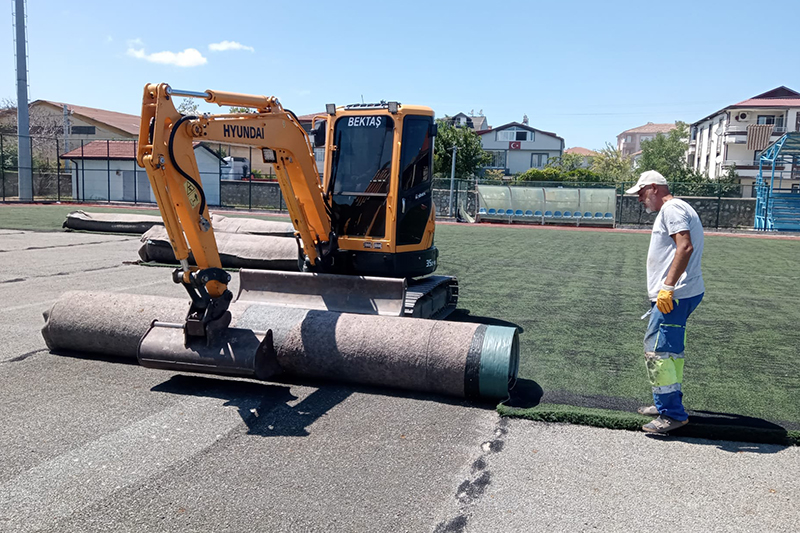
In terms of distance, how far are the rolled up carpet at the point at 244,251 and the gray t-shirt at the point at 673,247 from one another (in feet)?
27.4

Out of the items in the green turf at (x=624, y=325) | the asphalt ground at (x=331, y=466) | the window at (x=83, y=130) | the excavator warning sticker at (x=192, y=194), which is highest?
the window at (x=83, y=130)

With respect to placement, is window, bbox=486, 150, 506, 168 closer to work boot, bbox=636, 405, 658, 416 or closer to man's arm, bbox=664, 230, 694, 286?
work boot, bbox=636, 405, 658, 416

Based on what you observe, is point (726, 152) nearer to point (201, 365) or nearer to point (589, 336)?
point (589, 336)

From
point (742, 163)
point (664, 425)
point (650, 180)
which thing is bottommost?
point (664, 425)

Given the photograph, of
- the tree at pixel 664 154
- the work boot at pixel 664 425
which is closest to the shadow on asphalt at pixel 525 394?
the work boot at pixel 664 425

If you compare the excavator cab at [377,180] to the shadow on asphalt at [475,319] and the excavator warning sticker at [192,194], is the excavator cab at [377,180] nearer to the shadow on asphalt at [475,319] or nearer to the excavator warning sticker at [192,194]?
the shadow on asphalt at [475,319]

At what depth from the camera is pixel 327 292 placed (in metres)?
7.89

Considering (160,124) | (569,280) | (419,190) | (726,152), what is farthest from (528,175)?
(160,124)

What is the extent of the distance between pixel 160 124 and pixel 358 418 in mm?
2876

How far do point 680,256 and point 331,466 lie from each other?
9.77 feet

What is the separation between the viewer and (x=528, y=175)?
51.1 metres

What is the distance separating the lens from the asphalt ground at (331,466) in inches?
147

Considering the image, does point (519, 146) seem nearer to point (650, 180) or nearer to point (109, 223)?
point (109, 223)

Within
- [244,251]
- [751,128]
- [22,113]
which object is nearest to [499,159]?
[751,128]
